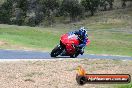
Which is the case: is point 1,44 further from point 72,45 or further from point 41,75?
point 41,75

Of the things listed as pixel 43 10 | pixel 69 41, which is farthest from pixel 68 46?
pixel 43 10

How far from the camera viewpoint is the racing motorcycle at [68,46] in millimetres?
Answer: 23431

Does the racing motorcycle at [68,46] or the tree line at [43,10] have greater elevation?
the racing motorcycle at [68,46]

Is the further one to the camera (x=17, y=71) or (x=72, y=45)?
(x=72, y=45)

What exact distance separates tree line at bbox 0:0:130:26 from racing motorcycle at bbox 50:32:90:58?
8318 cm

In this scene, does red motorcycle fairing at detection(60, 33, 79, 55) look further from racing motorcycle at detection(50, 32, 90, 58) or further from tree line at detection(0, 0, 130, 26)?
tree line at detection(0, 0, 130, 26)

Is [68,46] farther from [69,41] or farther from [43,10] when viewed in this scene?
[43,10]

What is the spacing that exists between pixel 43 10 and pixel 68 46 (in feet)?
308

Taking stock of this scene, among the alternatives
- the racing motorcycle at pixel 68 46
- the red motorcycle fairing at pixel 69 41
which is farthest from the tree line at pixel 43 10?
the red motorcycle fairing at pixel 69 41

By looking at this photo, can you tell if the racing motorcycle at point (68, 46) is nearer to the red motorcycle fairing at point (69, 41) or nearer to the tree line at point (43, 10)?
the red motorcycle fairing at point (69, 41)

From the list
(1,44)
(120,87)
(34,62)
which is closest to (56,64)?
(34,62)

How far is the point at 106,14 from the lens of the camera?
115 metres

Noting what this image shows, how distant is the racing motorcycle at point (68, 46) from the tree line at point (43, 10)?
83179mm

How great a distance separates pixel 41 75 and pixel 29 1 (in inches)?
4062
